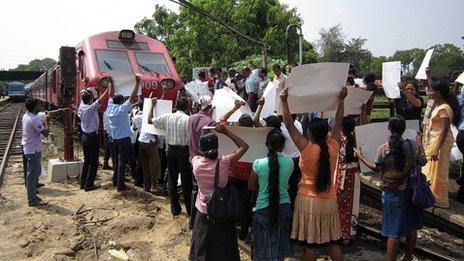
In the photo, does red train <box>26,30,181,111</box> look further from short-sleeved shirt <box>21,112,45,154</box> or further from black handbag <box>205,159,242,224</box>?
black handbag <box>205,159,242,224</box>

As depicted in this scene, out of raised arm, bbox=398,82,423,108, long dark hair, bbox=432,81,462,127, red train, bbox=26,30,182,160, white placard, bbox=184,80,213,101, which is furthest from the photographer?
red train, bbox=26,30,182,160

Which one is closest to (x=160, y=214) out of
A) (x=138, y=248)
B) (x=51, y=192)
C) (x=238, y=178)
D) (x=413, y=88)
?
(x=138, y=248)

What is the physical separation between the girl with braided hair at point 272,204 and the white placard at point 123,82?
14.2 ft

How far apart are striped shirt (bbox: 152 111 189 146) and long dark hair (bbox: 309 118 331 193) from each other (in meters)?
2.54

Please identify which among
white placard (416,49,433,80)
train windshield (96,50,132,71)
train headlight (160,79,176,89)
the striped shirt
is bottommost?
the striped shirt

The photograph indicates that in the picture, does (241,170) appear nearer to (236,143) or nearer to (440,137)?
(236,143)

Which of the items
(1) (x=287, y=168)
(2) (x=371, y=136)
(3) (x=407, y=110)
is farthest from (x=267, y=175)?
(3) (x=407, y=110)

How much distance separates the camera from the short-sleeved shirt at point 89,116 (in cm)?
768

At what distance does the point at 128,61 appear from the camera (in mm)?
11867

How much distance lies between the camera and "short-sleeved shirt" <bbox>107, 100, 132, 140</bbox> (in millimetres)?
7410

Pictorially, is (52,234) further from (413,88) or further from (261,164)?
(413,88)

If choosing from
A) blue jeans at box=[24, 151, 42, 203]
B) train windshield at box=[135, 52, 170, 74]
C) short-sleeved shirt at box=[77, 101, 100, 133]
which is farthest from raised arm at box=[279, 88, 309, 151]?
train windshield at box=[135, 52, 170, 74]

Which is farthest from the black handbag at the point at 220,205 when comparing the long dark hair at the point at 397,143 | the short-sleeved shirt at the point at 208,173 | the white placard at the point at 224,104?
the long dark hair at the point at 397,143

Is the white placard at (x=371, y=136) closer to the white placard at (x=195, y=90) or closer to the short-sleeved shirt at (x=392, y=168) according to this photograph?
the short-sleeved shirt at (x=392, y=168)
